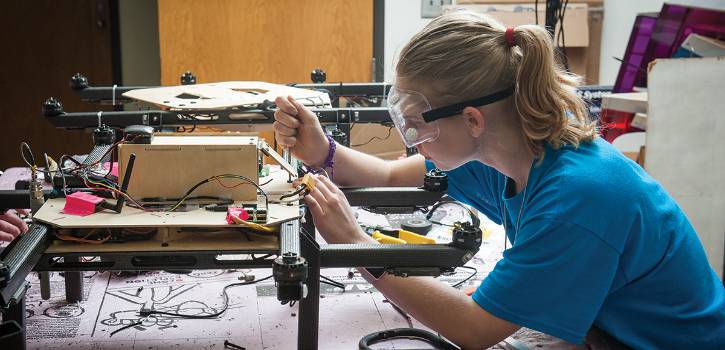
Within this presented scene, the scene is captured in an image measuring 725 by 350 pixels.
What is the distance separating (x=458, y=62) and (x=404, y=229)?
0.73 m

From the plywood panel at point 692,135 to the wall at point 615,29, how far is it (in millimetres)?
1611

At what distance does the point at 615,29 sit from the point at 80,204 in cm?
347

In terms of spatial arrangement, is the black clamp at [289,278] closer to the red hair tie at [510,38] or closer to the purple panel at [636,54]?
the red hair tie at [510,38]

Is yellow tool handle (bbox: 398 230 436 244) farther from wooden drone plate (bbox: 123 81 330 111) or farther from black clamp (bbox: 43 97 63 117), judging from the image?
black clamp (bbox: 43 97 63 117)

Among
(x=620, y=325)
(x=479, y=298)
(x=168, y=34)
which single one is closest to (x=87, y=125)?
(x=479, y=298)

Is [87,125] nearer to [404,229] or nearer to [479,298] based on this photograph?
[404,229]

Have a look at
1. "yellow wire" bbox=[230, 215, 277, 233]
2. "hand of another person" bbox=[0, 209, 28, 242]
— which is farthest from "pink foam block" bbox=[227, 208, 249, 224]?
"hand of another person" bbox=[0, 209, 28, 242]

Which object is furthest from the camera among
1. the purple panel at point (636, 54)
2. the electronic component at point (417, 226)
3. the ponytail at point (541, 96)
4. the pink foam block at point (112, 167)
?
the purple panel at point (636, 54)

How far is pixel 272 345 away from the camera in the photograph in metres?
1.20

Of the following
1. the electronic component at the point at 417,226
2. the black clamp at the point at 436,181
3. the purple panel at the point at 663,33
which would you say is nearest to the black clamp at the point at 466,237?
the black clamp at the point at 436,181

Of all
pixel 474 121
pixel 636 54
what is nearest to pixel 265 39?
pixel 636 54

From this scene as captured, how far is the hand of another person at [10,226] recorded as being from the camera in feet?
4.63

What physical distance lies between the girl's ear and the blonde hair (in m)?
0.02

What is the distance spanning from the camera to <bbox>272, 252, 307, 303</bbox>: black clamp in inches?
34.4
